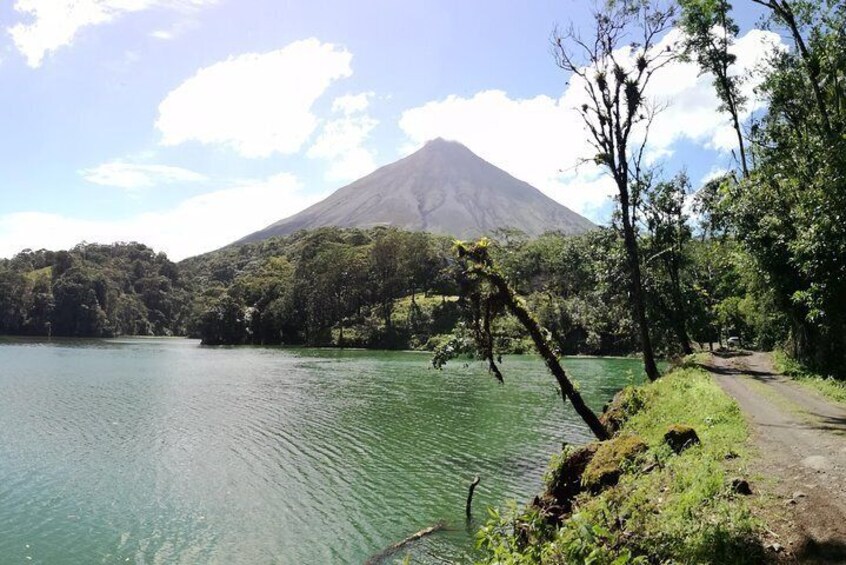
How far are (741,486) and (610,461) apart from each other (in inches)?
169

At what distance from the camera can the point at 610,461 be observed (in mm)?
14016

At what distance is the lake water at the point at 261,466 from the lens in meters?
16.3

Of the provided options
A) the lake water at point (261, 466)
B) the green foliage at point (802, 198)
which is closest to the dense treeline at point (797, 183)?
the green foliage at point (802, 198)

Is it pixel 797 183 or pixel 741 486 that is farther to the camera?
pixel 797 183

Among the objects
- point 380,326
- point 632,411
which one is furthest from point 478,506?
point 380,326

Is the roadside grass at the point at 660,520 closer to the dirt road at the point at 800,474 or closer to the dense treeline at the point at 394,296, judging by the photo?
the dirt road at the point at 800,474

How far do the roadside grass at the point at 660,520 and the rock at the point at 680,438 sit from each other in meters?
0.26

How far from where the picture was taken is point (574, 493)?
1468 cm

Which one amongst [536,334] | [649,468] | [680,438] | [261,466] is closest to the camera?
[649,468]

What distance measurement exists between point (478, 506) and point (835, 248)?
14.9 metres

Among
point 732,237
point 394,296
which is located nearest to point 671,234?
point 732,237

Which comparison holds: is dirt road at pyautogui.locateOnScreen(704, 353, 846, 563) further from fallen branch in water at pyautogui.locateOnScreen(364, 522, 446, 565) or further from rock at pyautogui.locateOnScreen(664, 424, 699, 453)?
fallen branch in water at pyautogui.locateOnScreen(364, 522, 446, 565)

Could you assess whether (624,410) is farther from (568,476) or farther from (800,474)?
(800,474)

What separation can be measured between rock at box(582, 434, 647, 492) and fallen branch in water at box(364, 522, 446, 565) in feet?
16.1
